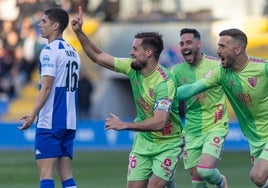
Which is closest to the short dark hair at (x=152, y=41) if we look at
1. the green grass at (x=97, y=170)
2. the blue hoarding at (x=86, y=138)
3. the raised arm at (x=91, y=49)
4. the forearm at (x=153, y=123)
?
the raised arm at (x=91, y=49)

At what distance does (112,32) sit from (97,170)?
12.6m

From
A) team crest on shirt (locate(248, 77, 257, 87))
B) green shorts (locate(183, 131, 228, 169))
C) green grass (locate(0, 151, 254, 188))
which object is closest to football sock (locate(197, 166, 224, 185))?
green shorts (locate(183, 131, 228, 169))

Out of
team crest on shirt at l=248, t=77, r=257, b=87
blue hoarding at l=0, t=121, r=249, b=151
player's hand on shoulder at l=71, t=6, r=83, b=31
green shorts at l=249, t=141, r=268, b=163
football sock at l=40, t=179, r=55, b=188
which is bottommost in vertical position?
blue hoarding at l=0, t=121, r=249, b=151

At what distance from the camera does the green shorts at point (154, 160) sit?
11.7 meters

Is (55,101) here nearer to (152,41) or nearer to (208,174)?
(152,41)

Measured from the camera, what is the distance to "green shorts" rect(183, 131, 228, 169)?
44.7 ft

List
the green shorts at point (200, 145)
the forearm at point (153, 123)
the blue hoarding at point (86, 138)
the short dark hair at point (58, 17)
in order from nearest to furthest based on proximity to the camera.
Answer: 1. the forearm at point (153, 123)
2. the short dark hair at point (58, 17)
3. the green shorts at point (200, 145)
4. the blue hoarding at point (86, 138)

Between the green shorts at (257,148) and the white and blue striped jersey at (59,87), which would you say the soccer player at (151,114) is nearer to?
the white and blue striped jersey at (59,87)

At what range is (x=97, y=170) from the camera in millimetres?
19766

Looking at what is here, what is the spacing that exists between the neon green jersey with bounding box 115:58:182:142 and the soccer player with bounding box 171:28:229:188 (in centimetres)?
176

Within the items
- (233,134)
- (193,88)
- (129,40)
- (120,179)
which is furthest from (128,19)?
(193,88)

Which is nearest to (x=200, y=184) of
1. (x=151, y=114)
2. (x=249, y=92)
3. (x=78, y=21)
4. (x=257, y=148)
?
(x=257, y=148)

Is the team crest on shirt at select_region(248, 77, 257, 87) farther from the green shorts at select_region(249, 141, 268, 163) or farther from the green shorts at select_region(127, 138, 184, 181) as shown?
the green shorts at select_region(127, 138, 184, 181)

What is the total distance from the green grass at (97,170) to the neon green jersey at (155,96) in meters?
4.59
